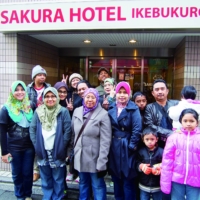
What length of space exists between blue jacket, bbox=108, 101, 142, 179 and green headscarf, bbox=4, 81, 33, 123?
1.39 metres

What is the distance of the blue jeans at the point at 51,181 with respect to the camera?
3.28 m

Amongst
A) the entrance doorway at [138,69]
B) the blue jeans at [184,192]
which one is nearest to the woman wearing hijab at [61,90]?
the blue jeans at [184,192]

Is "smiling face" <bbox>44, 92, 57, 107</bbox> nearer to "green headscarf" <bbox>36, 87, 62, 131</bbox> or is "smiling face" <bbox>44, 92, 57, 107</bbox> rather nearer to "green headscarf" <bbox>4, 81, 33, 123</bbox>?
"green headscarf" <bbox>36, 87, 62, 131</bbox>

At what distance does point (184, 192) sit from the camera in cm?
272

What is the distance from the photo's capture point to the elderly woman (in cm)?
298

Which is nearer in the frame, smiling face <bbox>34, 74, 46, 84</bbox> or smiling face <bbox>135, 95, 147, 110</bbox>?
smiling face <bbox>135, 95, 147, 110</bbox>

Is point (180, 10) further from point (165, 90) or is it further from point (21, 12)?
point (21, 12)

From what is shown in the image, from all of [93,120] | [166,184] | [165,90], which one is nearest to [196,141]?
[166,184]

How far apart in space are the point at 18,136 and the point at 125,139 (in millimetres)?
1617

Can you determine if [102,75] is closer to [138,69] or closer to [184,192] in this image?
[184,192]

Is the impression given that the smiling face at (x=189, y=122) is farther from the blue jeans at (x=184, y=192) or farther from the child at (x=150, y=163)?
the blue jeans at (x=184, y=192)

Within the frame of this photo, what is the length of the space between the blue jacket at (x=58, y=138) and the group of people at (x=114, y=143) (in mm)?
14

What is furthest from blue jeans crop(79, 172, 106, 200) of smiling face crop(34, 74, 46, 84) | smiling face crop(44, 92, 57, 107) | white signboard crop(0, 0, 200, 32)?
white signboard crop(0, 0, 200, 32)

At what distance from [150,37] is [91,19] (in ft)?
5.02
